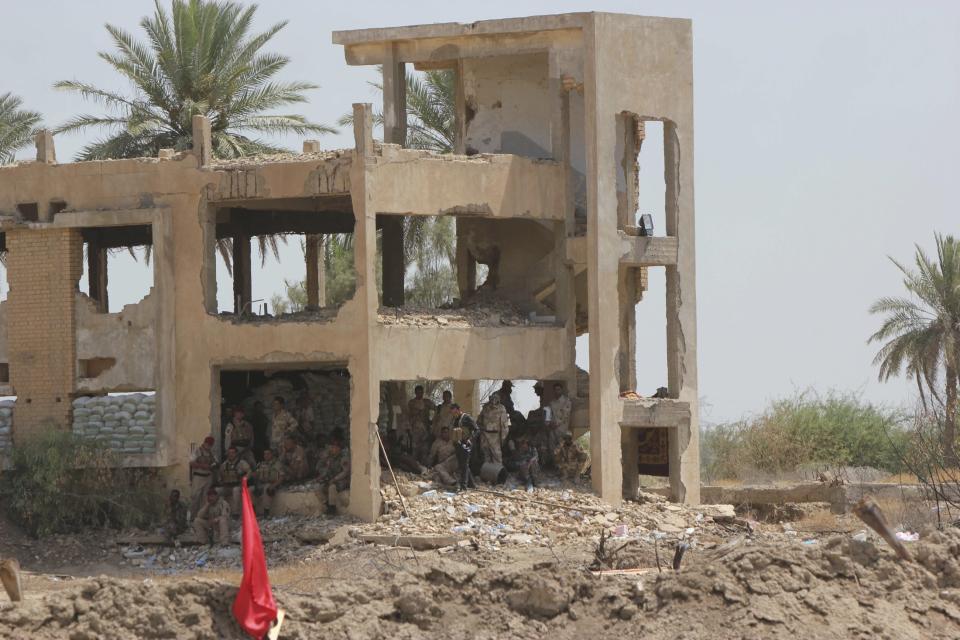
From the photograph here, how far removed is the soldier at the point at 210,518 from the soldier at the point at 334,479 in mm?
1541

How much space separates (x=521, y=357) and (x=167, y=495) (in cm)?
616

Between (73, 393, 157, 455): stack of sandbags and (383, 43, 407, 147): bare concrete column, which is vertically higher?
(383, 43, 407, 147): bare concrete column

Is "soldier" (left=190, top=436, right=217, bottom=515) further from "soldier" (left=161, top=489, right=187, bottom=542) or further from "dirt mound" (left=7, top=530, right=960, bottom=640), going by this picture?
"dirt mound" (left=7, top=530, right=960, bottom=640)

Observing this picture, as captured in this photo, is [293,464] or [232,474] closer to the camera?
[232,474]

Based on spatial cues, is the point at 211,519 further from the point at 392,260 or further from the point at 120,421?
the point at 392,260

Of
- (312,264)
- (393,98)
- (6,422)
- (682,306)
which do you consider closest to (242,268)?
(312,264)

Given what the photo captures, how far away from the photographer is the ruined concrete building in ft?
94.9

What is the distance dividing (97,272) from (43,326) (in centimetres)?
376

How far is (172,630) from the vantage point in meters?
19.4

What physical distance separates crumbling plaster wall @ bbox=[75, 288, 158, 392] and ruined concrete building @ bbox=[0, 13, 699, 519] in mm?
29

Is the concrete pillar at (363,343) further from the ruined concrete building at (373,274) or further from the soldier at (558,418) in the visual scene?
the soldier at (558,418)

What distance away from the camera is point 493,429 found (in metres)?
29.4

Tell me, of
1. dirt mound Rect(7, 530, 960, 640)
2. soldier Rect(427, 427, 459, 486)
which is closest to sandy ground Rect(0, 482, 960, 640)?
dirt mound Rect(7, 530, 960, 640)

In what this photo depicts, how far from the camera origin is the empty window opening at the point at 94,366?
98.0 ft
